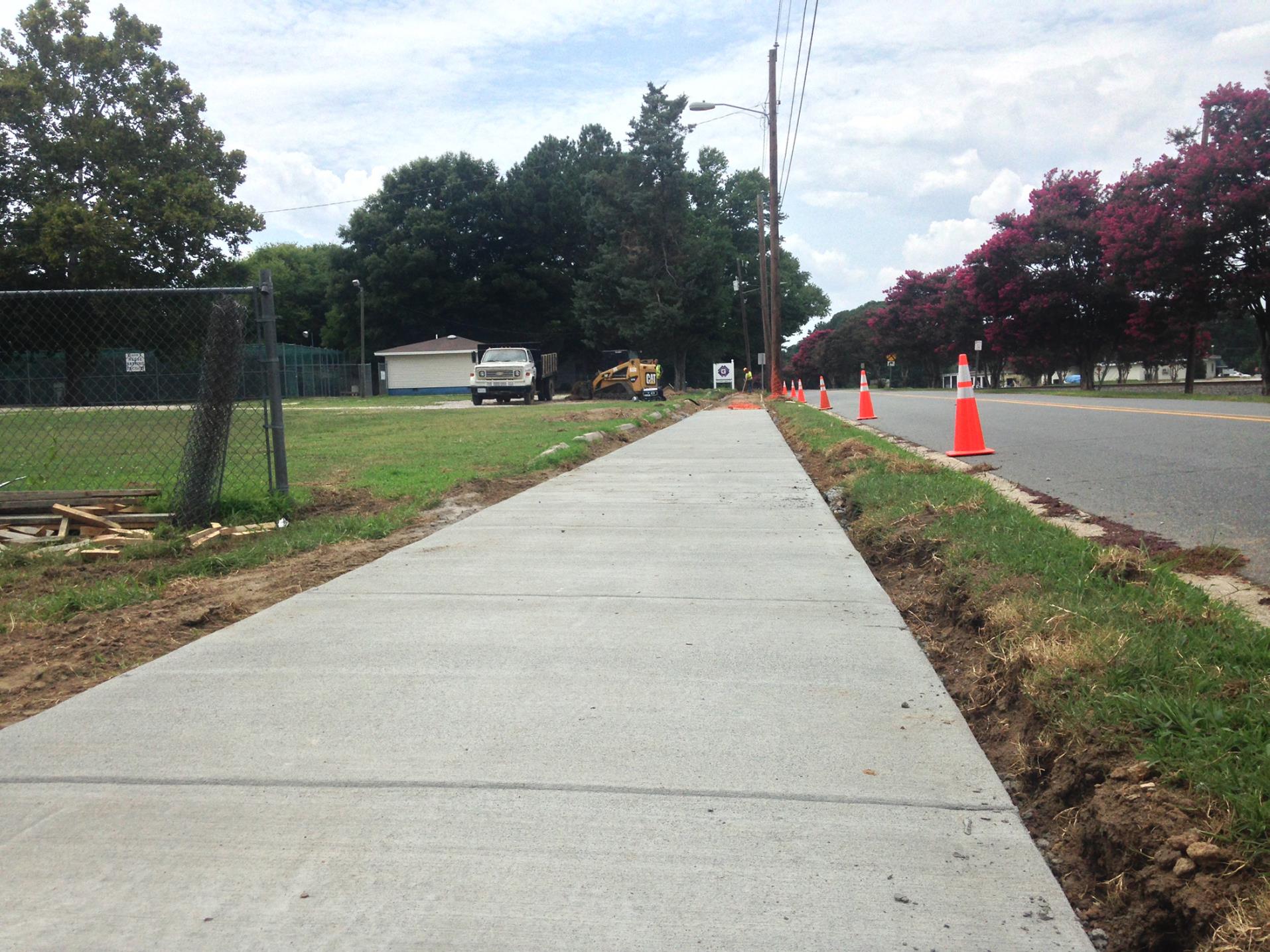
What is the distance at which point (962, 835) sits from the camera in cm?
280

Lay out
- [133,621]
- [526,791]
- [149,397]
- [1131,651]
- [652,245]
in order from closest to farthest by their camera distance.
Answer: [526,791], [1131,651], [133,621], [149,397], [652,245]

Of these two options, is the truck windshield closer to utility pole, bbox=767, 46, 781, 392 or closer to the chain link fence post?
utility pole, bbox=767, 46, 781, 392

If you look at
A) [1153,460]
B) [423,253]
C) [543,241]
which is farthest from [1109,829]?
[543,241]

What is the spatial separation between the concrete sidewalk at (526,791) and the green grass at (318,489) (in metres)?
1.67

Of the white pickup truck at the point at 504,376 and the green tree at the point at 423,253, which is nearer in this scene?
the white pickup truck at the point at 504,376

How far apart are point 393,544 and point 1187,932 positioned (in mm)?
5916

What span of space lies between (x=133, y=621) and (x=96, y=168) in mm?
33879

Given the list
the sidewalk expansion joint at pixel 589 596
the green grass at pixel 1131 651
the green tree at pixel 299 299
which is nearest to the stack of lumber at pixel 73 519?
the sidewalk expansion joint at pixel 589 596

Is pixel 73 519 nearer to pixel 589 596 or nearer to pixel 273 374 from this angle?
pixel 273 374

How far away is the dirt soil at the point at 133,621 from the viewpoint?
4367 mm

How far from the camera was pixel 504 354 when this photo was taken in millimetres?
39188

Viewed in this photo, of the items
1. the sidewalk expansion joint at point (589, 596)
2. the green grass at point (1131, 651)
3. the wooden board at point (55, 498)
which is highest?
the wooden board at point (55, 498)

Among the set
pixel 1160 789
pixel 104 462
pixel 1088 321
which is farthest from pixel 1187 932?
pixel 1088 321

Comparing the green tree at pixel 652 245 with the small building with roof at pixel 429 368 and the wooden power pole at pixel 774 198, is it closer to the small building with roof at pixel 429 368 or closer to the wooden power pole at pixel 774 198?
the small building with roof at pixel 429 368
